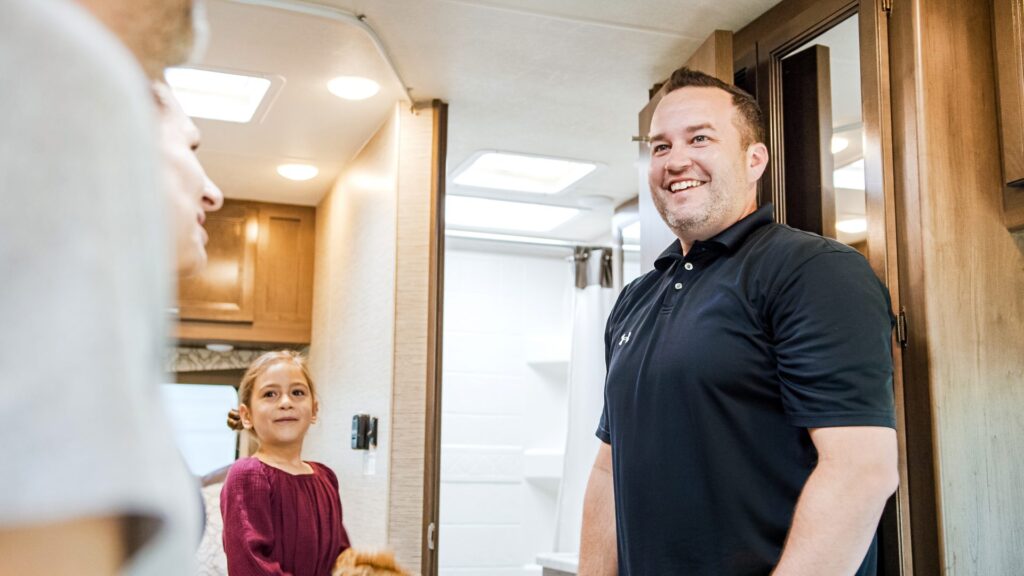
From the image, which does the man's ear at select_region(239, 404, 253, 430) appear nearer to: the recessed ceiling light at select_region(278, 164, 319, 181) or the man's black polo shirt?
the man's black polo shirt

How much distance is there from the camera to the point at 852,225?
5.93ft

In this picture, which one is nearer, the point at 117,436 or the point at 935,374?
the point at 117,436

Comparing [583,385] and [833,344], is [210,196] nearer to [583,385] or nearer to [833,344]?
[833,344]

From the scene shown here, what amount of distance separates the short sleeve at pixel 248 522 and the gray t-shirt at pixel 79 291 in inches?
72.8

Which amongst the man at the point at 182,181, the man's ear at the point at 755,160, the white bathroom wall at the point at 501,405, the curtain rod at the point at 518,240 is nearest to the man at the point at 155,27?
the man at the point at 182,181

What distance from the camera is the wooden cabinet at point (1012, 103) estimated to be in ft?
5.29

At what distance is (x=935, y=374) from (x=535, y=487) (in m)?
3.21

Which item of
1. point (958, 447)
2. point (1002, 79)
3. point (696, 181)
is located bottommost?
point (958, 447)

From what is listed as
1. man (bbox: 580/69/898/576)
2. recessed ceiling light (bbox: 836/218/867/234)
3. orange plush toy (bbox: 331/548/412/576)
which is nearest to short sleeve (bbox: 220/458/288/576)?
man (bbox: 580/69/898/576)

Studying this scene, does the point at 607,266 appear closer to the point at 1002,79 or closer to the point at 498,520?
the point at 498,520

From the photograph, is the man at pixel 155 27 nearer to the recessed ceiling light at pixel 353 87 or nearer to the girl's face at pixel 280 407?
the girl's face at pixel 280 407

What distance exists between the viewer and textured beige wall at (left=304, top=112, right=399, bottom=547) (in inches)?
111

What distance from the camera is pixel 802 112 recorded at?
2016 mm

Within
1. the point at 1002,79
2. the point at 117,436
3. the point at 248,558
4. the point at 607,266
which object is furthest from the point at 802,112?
the point at 607,266
